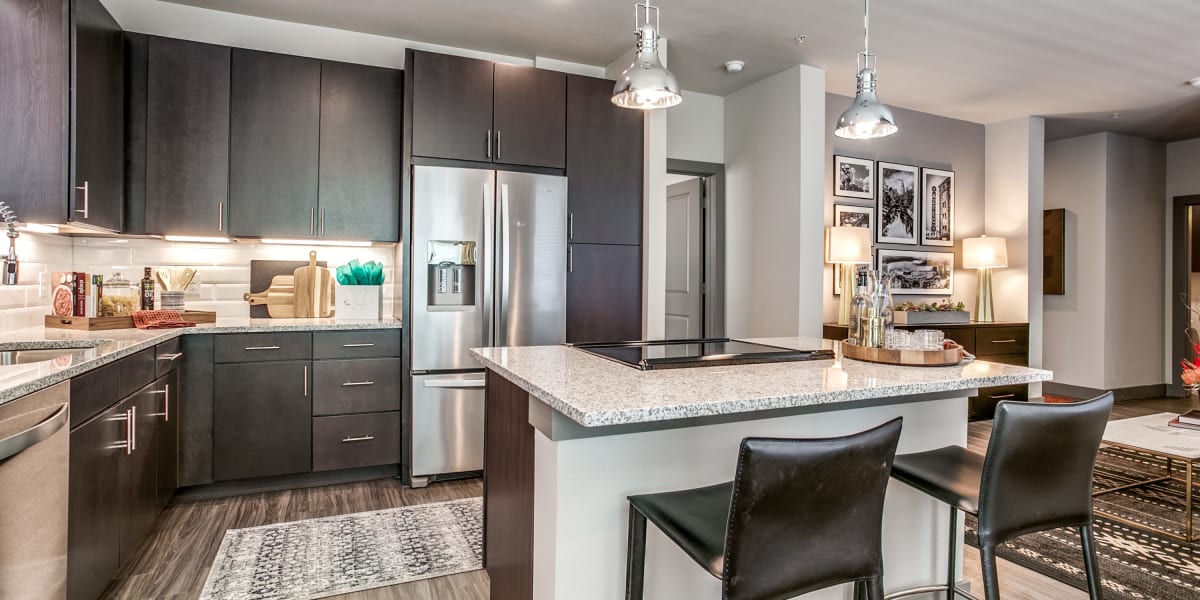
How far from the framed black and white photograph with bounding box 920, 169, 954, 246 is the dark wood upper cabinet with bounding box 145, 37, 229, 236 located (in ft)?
17.2

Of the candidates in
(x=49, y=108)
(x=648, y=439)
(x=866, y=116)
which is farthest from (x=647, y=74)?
(x=49, y=108)

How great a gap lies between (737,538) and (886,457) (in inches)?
15.0

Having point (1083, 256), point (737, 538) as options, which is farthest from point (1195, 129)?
point (737, 538)

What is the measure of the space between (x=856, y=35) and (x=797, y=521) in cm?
346

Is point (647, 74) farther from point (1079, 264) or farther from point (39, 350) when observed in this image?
point (1079, 264)

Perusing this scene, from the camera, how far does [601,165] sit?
390 cm

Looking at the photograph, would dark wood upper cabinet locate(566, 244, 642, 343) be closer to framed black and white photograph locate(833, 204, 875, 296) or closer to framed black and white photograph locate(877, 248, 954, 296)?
framed black and white photograph locate(833, 204, 875, 296)

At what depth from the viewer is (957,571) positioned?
2154 mm

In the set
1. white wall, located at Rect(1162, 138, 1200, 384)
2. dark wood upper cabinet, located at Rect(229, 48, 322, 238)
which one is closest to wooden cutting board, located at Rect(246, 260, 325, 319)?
dark wood upper cabinet, located at Rect(229, 48, 322, 238)

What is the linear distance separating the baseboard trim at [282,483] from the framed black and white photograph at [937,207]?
15.5 feet

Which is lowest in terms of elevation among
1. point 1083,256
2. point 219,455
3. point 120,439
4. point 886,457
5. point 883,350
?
point 219,455

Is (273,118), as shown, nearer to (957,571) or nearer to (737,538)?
(737,538)

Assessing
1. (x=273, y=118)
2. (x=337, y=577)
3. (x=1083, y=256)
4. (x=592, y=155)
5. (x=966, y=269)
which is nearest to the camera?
(x=337, y=577)

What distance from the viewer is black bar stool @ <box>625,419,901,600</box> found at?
1.16 metres
